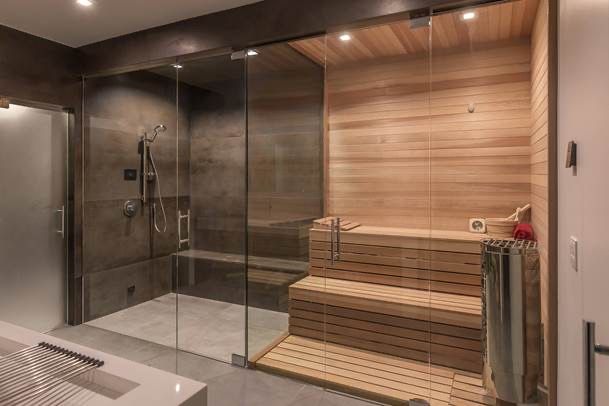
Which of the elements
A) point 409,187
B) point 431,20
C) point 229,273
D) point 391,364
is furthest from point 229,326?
point 431,20

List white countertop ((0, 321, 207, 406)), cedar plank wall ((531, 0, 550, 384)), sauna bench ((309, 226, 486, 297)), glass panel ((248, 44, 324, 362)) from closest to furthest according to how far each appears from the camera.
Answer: white countertop ((0, 321, 207, 406)), cedar plank wall ((531, 0, 550, 384)), sauna bench ((309, 226, 486, 297)), glass panel ((248, 44, 324, 362))

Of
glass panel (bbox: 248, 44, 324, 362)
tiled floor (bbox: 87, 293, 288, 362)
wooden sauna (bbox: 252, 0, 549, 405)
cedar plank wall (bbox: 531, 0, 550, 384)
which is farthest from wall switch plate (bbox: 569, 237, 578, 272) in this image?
tiled floor (bbox: 87, 293, 288, 362)

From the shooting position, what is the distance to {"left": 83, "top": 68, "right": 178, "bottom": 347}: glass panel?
3625 mm

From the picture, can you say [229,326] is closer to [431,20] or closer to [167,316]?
[167,316]

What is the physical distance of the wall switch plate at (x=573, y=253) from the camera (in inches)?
54.3

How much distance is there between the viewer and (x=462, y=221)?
9.26 ft

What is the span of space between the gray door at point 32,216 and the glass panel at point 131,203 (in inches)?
8.7

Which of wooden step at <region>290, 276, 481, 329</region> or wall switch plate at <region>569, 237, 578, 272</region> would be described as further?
wooden step at <region>290, 276, 481, 329</region>

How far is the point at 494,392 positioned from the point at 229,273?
2.67 metres

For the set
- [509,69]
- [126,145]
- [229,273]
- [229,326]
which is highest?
[509,69]

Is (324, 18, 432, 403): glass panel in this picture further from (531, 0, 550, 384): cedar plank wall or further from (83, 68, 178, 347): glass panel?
(83, 68, 178, 347): glass panel

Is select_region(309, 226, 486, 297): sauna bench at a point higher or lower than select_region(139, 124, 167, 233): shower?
lower

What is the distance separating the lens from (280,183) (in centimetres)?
319

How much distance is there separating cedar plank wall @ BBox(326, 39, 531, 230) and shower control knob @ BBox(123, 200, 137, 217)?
8.74ft
